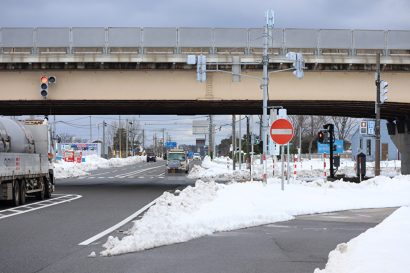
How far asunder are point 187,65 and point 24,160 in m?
12.3

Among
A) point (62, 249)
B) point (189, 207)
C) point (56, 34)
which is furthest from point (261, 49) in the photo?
point (62, 249)

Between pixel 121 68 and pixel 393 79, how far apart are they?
1467 centimetres

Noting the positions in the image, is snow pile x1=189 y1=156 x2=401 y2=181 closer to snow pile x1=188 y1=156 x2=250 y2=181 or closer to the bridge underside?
snow pile x1=188 y1=156 x2=250 y2=181

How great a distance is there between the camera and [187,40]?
32.2 m

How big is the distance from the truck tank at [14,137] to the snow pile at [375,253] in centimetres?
1421

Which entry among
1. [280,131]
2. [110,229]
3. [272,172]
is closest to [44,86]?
[280,131]

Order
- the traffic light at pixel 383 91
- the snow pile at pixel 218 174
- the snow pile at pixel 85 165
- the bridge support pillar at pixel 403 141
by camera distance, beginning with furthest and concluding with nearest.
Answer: the snow pile at pixel 85 165
the snow pile at pixel 218 174
the bridge support pillar at pixel 403 141
the traffic light at pixel 383 91

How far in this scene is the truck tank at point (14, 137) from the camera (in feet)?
70.0

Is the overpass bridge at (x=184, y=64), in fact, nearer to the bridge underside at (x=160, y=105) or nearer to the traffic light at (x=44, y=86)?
the bridge underside at (x=160, y=105)

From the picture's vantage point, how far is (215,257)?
1016cm

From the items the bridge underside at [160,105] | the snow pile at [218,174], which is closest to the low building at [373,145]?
the snow pile at [218,174]

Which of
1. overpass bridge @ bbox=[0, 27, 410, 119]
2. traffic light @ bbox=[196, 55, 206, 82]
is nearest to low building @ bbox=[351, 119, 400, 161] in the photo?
overpass bridge @ bbox=[0, 27, 410, 119]

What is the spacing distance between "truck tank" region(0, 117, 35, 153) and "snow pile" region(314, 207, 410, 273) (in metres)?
14.2

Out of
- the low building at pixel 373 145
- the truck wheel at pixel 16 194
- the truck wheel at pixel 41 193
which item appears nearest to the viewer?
the truck wheel at pixel 16 194
